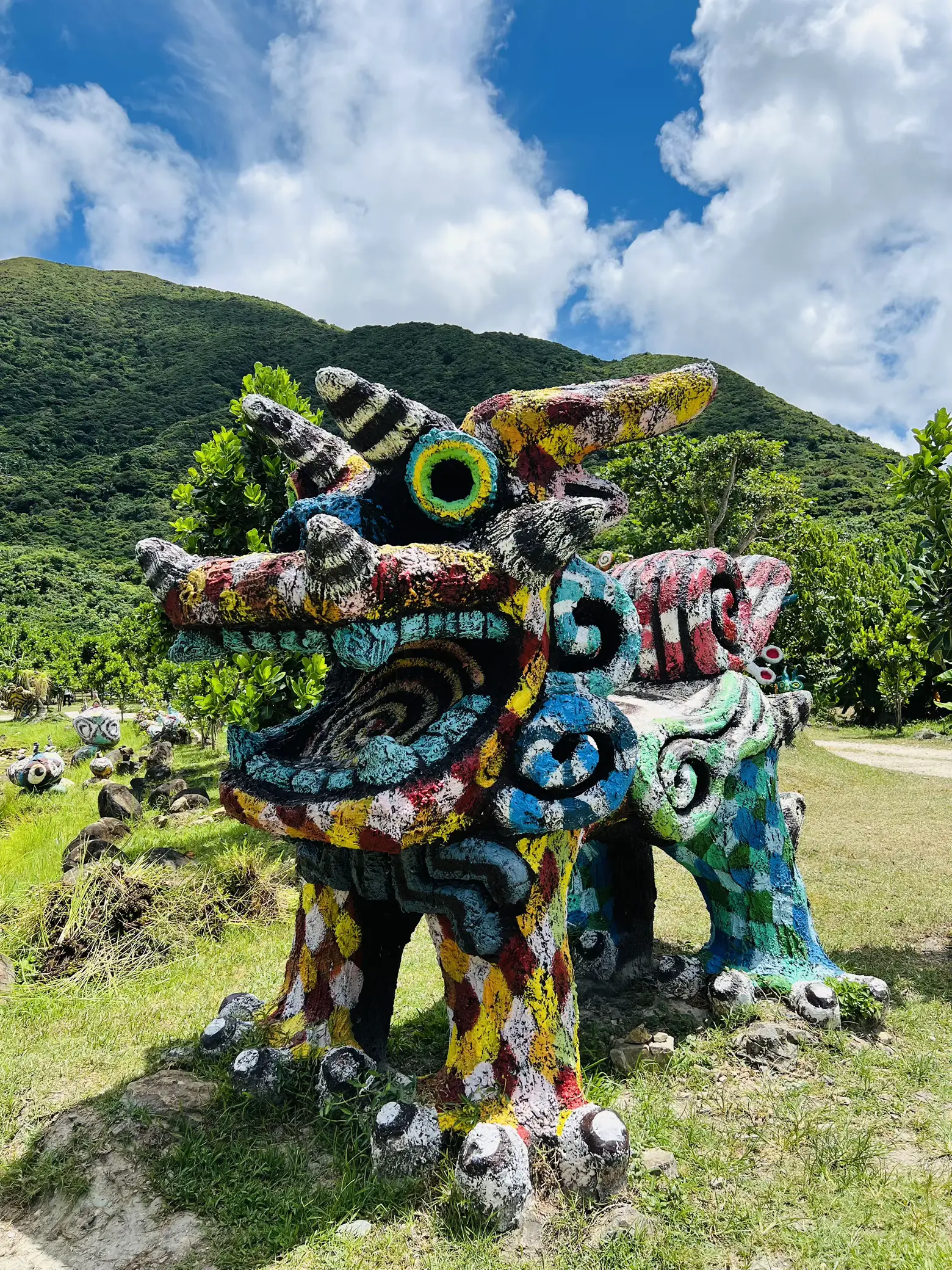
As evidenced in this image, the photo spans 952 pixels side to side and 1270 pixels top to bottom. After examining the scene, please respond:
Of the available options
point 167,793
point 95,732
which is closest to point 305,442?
point 167,793

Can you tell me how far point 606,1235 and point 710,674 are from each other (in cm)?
205

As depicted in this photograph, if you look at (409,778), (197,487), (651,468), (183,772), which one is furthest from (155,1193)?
(651,468)

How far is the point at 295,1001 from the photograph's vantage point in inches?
115

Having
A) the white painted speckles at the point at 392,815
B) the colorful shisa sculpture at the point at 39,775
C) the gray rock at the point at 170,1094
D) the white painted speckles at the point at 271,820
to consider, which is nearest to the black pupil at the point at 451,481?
the white painted speckles at the point at 392,815

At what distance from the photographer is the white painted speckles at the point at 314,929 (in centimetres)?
280

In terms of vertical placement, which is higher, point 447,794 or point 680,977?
point 447,794

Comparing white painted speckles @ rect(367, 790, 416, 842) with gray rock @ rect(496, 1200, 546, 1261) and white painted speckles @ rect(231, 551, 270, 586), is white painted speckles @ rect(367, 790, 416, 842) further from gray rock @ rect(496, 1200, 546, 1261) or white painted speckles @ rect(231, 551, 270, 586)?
gray rock @ rect(496, 1200, 546, 1261)

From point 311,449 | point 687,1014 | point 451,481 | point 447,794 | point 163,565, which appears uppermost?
point 311,449

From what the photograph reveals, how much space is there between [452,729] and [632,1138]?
1552 mm

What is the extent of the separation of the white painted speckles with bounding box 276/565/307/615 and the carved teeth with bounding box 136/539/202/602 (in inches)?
11.8

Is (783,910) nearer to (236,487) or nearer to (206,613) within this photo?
(206,613)

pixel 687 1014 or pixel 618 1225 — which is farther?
pixel 687 1014

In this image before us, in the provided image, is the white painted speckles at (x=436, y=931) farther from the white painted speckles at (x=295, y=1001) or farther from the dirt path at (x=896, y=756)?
the dirt path at (x=896, y=756)

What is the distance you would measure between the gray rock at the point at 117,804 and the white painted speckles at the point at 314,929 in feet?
22.6
